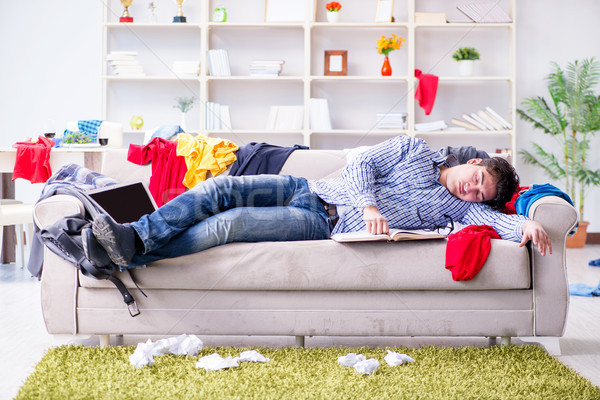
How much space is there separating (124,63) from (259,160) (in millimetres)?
2868

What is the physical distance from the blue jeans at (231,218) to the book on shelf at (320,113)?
283cm

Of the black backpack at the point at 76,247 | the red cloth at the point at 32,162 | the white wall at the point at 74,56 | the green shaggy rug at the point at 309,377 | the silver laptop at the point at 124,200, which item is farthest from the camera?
the white wall at the point at 74,56

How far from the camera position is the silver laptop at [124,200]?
2.30 metres

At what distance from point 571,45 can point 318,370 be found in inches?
→ 178

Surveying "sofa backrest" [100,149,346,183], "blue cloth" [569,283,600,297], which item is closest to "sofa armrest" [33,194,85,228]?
"sofa backrest" [100,149,346,183]

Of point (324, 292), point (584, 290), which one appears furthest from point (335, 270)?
point (584, 290)

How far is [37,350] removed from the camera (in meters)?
2.25

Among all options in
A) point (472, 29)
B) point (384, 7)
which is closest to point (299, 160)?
point (384, 7)

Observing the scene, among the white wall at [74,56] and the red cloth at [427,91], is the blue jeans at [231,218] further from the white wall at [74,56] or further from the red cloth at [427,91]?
the white wall at [74,56]

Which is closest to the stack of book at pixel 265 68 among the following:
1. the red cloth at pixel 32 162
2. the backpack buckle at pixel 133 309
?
the red cloth at pixel 32 162

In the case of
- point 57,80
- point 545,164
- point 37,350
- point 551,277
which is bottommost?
point 37,350

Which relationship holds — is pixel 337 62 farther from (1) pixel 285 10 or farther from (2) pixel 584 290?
(2) pixel 584 290

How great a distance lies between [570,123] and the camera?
5316 millimetres

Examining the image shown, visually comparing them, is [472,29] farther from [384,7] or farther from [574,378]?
[574,378]
